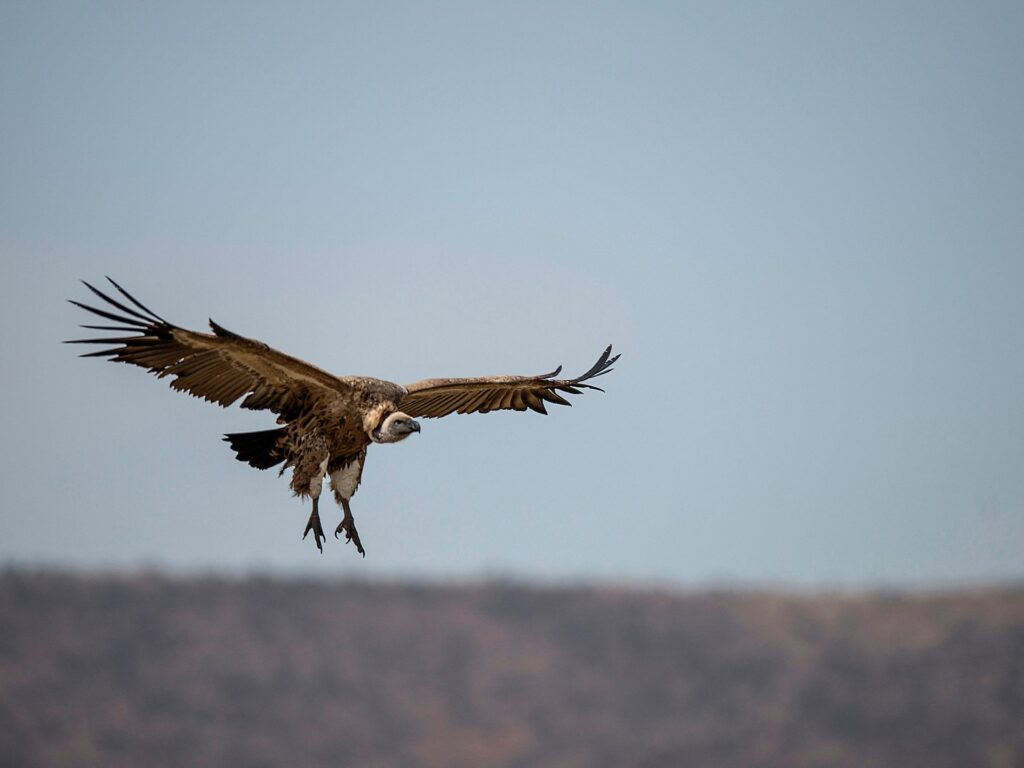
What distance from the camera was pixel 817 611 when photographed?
8481cm

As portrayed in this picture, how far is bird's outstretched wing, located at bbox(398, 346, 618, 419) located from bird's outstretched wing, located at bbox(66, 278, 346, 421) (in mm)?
1225

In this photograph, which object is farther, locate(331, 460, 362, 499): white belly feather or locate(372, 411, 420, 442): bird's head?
locate(331, 460, 362, 499): white belly feather

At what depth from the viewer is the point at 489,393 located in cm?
1432

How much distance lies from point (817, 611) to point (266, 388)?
7583cm

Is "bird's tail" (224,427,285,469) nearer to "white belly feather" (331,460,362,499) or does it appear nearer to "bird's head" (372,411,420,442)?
"white belly feather" (331,460,362,499)

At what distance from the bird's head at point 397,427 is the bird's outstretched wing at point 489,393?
1.39m

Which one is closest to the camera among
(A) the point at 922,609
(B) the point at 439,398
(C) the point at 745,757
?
(B) the point at 439,398

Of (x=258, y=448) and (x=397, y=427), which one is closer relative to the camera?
(x=397, y=427)

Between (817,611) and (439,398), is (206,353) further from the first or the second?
(817,611)

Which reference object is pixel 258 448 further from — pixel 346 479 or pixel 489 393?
pixel 489 393

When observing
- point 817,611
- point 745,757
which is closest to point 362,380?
point 745,757

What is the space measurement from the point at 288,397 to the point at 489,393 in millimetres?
2423

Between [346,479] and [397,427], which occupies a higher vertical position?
[397,427]

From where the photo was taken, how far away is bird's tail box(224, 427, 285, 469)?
12750 mm
